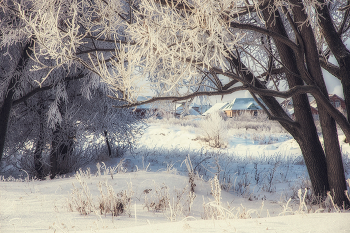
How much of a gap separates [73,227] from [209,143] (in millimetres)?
10825

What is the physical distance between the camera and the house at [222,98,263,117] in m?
30.5

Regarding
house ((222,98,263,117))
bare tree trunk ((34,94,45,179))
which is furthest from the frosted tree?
house ((222,98,263,117))

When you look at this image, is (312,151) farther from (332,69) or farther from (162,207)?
(162,207)

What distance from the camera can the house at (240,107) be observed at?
1200 inches

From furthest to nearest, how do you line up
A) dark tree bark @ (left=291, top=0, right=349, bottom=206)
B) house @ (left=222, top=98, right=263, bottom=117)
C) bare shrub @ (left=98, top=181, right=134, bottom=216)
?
house @ (left=222, top=98, right=263, bottom=117) < dark tree bark @ (left=291, top=0, right=349, bottom=206) < bare shrub @ (left=98, top=181, right=134, bottom=216)

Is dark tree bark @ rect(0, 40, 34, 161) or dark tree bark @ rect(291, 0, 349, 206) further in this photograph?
dark tree bark @ rect(0, 40, 34, 161)

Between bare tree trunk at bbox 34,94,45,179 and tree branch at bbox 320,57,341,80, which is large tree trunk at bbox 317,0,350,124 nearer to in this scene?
tree branch at bbox 320,57,341,80

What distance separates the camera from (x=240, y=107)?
32.5 m

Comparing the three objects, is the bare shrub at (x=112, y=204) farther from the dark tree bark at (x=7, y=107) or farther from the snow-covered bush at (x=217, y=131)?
the snow-covered bush at (x=217, y=131)

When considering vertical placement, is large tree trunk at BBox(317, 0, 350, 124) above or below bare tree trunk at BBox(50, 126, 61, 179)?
above

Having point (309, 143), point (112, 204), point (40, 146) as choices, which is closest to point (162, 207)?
point (112, 204)

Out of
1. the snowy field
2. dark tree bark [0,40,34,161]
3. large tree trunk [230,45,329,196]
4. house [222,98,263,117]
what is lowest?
the snowy field

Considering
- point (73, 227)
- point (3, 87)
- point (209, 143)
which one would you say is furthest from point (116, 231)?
point (209, 143)

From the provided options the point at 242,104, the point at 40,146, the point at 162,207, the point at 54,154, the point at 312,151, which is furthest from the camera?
the point at 242,104
